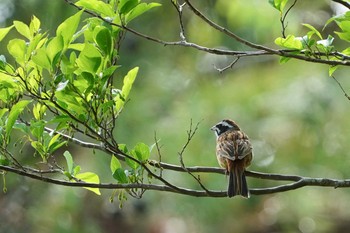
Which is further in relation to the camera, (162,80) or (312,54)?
(162,80)

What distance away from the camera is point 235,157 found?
4582 millimetres

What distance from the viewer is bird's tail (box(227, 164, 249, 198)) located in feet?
13.5

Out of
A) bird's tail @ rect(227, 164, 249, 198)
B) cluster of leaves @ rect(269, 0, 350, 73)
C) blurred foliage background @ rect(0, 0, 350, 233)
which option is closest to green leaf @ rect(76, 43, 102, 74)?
cluster of leaves @ rect(269, 0, 350, 73)

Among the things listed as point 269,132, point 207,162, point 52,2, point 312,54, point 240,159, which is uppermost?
A: point 52,2

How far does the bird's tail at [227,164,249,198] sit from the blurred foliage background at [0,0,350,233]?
9.14 ft

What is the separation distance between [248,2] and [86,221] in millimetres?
3096

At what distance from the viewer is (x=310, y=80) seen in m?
8.06

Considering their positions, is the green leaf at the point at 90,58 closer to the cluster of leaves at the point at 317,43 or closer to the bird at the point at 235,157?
the cluster of leaves at the point at 317,43

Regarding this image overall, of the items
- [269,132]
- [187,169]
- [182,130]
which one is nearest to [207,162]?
[182,130]

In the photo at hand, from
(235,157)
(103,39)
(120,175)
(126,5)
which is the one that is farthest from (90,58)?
(235,157)

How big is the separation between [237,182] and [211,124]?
11.5 feet

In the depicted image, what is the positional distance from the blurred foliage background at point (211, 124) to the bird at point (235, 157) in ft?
7.75

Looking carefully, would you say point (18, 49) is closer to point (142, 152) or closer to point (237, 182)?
point (142, 152)

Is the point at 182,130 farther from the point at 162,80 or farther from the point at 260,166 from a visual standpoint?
the point at 162,80
